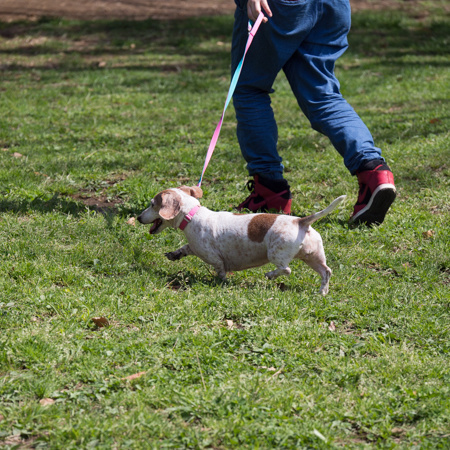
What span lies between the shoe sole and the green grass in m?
0.14

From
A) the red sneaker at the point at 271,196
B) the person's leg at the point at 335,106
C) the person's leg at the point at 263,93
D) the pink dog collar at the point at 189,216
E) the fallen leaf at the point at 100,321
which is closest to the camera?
the fallen leaf at the point at 100,321

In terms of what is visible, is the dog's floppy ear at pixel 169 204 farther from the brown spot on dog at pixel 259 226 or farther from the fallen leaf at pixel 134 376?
the fallen leaf at pixel 134 376

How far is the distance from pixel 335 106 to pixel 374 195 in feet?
2.38

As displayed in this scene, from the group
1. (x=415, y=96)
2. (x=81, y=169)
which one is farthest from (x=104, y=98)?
(x=415, y=96)

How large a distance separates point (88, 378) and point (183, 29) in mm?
12201

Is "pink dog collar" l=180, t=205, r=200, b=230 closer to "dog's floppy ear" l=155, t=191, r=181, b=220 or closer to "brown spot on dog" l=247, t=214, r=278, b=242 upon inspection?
"dog's floppy ear" l=155, t=191, r=181, b=220

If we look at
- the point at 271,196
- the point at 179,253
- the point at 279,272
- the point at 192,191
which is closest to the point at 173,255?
the point at 179,253

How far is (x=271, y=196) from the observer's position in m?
4.75

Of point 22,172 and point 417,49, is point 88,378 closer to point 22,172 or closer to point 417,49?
point 22,172

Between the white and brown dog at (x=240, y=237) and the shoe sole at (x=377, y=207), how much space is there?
0.95 m

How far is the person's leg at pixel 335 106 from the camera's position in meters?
4.48

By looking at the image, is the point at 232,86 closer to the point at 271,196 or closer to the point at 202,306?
the point at 271,196

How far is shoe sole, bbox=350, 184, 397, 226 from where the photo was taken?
4402mm

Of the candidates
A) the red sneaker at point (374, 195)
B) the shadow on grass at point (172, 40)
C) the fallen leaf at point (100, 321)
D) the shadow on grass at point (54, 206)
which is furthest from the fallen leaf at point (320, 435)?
the shadow on grass at point (172, 40)
